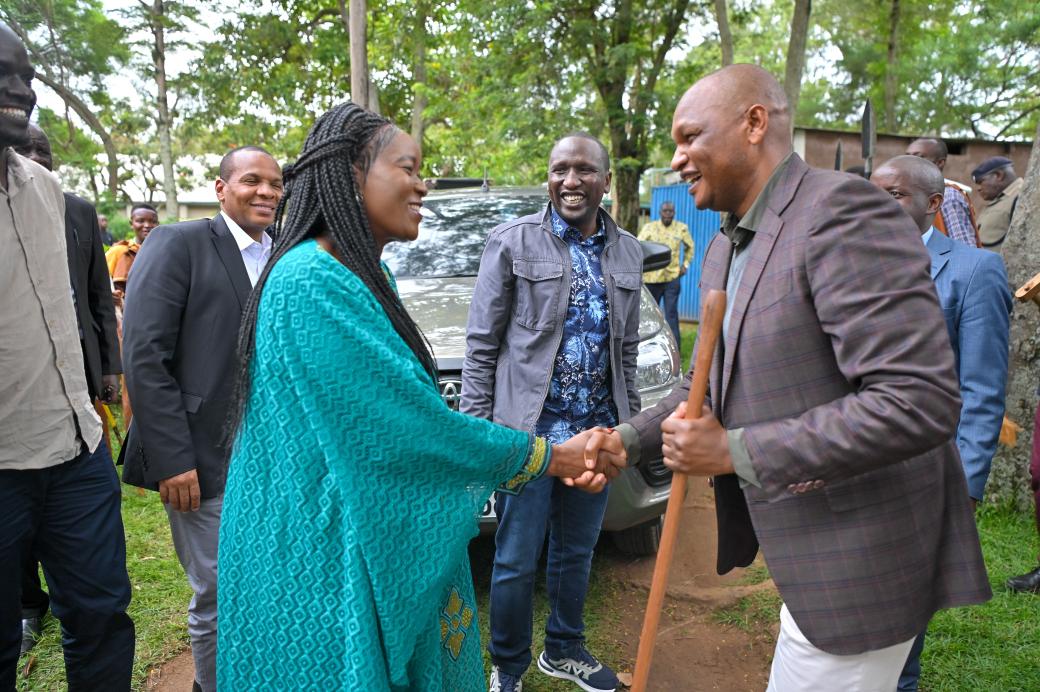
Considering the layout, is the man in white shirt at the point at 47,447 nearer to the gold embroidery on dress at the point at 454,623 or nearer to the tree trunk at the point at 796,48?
the gold embroidery on dress at the point at 454,623

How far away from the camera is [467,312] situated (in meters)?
4.05

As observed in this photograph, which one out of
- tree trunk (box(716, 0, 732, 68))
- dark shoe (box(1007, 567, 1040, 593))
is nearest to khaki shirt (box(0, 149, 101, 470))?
dark shoe (box(1007, 567, 1040, 593))

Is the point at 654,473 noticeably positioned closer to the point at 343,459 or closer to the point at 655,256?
the point at 655,256

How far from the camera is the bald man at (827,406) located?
1485mm

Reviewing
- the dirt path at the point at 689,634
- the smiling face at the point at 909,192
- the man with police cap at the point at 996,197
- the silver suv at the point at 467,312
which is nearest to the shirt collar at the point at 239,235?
the silver suv at the point at 467,312

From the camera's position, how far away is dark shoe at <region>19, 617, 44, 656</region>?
341 centimetres

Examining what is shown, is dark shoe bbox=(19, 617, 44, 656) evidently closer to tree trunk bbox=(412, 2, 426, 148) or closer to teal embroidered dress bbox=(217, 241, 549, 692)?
teal embroidered dress bbox=(217, 241, 549, 692)

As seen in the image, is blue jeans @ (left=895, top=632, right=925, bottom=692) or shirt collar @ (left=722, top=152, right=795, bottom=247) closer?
shirt collar @ (left=722, top=152, right=795, bottom=247)

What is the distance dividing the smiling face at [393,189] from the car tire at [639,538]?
2767 millimetres

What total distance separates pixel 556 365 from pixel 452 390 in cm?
68

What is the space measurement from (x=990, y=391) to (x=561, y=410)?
1.51m

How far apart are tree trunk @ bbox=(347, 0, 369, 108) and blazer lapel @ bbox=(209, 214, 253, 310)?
5602mm

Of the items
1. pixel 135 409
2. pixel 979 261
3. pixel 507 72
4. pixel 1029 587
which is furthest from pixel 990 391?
pixel 507 72

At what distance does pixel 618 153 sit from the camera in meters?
12.3
